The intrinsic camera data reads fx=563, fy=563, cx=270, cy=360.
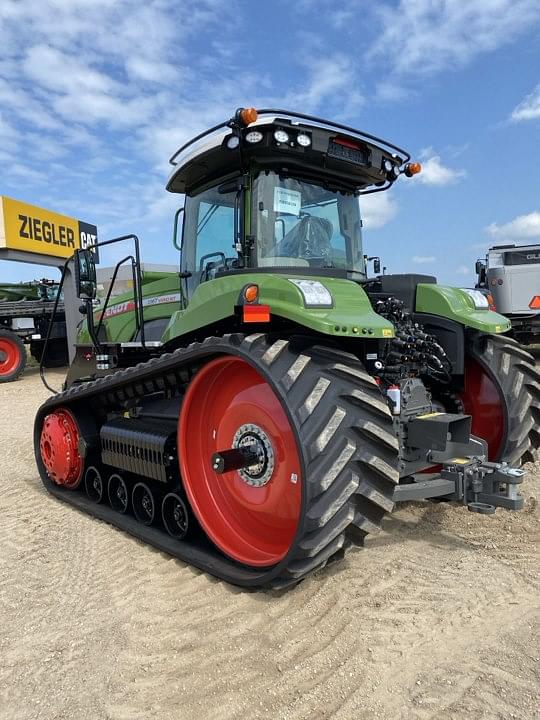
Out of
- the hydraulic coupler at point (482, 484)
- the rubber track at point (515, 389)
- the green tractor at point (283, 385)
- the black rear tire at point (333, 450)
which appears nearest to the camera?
the black rear tire at point (333, 450)

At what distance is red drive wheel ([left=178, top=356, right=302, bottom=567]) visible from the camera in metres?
3.29

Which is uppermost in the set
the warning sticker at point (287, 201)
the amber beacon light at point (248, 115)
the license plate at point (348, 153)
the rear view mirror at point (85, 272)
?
the amber beacon light at point (248, 115)

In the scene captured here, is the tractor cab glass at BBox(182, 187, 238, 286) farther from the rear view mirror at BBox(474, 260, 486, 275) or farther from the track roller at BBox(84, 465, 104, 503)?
the rear view mirror at BBox(474, 260, 486, 275)

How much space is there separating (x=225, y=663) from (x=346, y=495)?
3.12 ft

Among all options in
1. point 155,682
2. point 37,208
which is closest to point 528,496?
point 155,682

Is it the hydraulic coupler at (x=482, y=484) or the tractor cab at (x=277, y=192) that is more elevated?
the tractor cab at (x=277, y=192)

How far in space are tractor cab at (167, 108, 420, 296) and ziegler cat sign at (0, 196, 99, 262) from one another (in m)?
12.3

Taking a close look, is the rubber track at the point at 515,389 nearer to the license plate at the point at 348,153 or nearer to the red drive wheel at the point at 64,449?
the license plate at the point at 348,153

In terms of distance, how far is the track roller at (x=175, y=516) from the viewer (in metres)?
3.85

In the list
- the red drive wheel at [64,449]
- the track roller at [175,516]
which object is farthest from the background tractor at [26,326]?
the track roller at [175,516]

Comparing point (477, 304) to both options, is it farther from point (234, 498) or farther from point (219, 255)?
point (234, 498)

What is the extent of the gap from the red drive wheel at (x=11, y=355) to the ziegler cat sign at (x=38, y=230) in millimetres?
2834

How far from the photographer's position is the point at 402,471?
3531 mm

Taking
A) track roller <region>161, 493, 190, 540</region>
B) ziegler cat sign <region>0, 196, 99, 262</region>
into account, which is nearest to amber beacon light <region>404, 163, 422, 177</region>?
track roller <region>161, 493, 190, 540</region>
